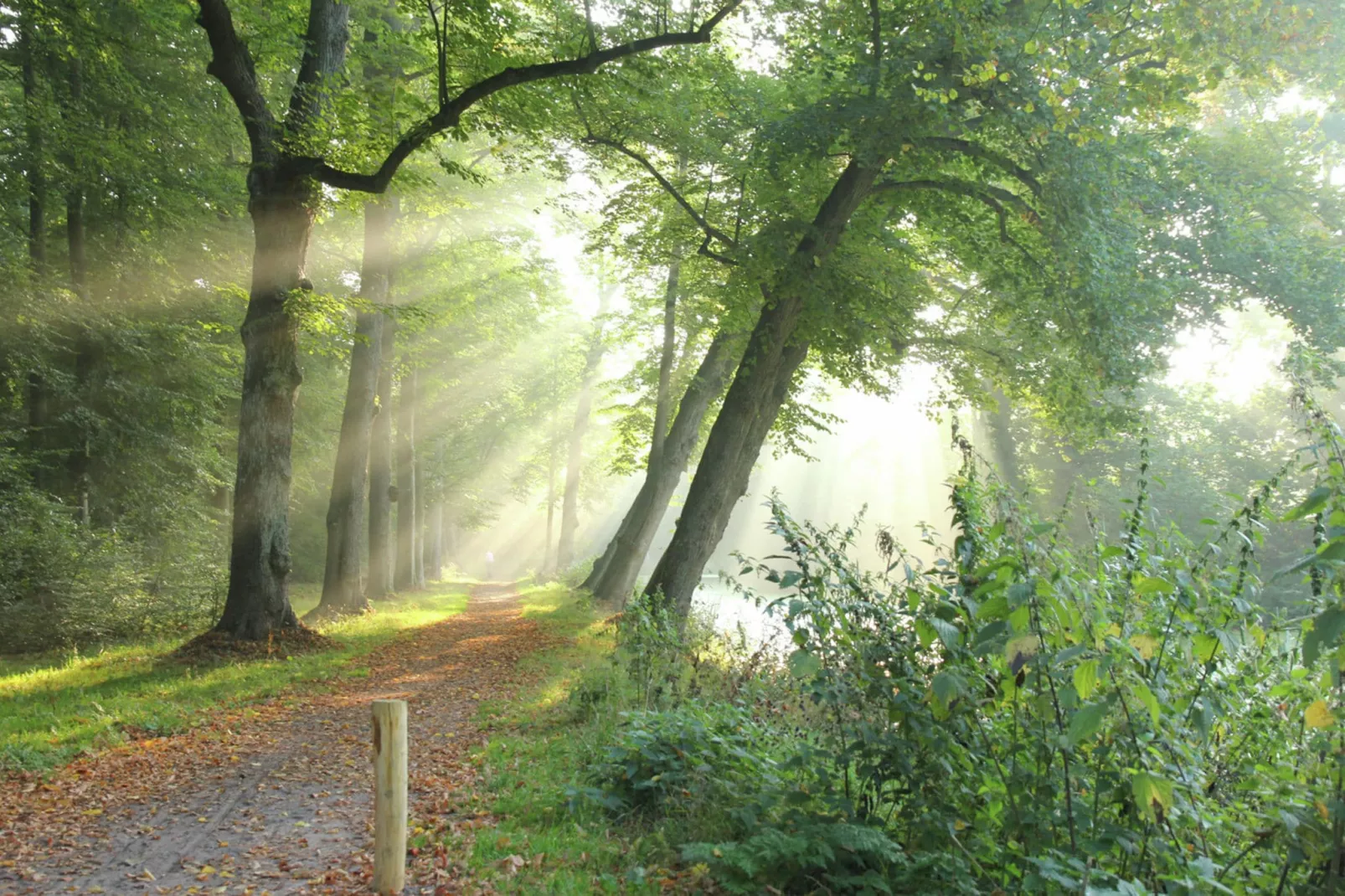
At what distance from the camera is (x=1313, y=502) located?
2.50 meters

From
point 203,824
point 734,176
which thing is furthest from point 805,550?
point 734,176

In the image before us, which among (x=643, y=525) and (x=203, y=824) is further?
(x=643, y=525)

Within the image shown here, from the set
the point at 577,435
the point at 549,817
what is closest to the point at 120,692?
the point at 549,817

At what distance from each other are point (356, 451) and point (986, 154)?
42.6 feet

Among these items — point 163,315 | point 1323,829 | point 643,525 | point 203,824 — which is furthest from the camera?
point 643,525

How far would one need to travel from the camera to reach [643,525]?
806 inches

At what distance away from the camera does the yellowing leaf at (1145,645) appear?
10.8 feet

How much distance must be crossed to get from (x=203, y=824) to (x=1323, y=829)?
622 cm

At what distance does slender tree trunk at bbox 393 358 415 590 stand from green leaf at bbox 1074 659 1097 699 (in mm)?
23135

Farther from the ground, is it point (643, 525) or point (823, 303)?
point (823, 303)

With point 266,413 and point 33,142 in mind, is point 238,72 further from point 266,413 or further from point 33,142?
point 33,142

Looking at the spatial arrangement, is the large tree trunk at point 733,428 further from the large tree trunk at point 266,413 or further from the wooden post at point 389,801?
the wooden post at point 389,801

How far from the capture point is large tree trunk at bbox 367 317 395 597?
2100cm

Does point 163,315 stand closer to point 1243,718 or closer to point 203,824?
point 203,824
